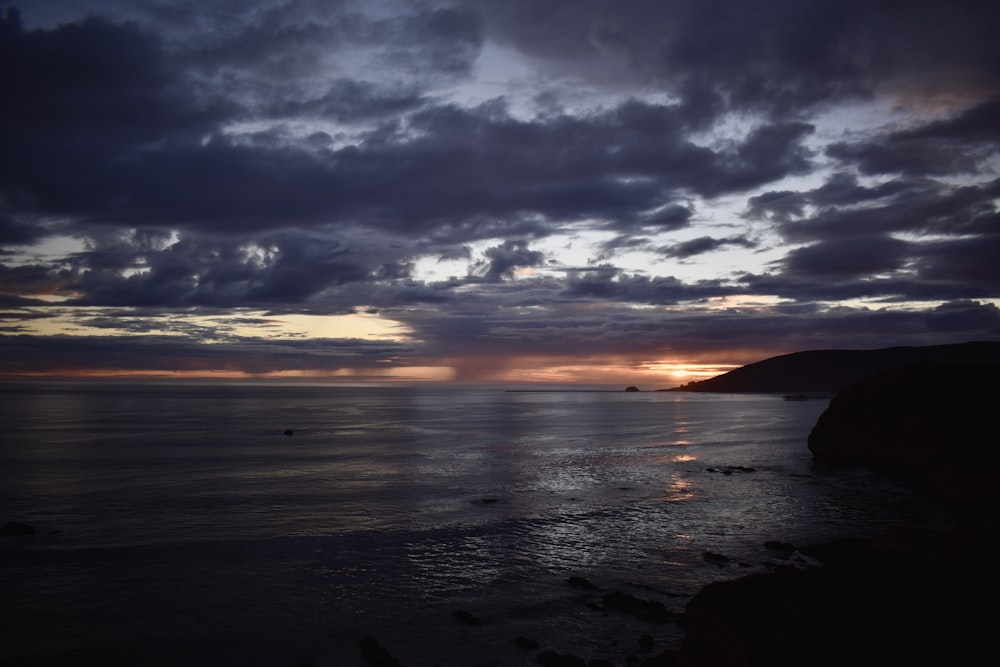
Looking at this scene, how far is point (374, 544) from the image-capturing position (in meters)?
27.1

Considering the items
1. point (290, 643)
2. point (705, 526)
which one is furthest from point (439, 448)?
point (290, 643)

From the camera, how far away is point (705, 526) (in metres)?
30.6

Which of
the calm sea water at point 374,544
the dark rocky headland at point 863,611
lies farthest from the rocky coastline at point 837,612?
the calm sea water at point 374,544

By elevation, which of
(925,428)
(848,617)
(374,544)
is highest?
(848,617)

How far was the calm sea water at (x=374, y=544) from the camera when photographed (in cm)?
1761

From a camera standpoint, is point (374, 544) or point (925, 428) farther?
point (925, 428)

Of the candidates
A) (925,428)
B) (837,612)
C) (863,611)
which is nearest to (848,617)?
(837,612)

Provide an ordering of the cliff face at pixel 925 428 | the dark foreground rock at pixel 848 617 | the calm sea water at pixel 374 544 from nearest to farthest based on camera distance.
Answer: the dark foreground rock at pixel 848 617 → the calm sea water at pixel 374 544 → the cliff face at pixel 925 428

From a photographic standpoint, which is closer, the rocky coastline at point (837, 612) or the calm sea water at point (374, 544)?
the rocky coastline at point (837, 612)

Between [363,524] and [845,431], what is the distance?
1740 inches

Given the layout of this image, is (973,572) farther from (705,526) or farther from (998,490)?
(998,490)

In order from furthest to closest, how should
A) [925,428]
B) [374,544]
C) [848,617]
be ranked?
[925,428] → [374,544] → [848,617]

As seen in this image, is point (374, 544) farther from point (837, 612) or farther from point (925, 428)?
point (925, 428)

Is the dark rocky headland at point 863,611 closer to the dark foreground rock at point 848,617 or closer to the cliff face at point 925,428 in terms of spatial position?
the dark foreground rock at point 848,617
